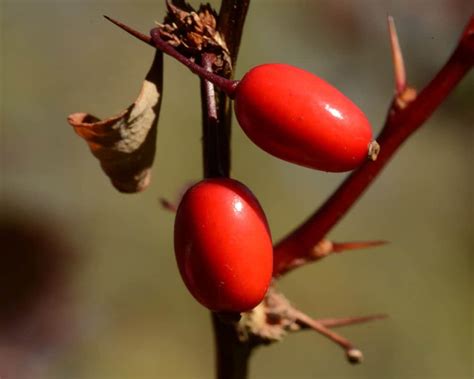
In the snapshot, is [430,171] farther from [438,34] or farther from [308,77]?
[308,77]

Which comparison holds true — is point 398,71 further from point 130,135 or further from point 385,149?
point 130,135

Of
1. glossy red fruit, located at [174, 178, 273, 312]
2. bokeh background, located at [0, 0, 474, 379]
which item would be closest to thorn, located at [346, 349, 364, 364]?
glossy red fruit, located at [174, 178, 273, 312]

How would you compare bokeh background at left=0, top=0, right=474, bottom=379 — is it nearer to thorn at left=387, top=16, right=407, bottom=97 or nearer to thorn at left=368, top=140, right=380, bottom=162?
thorn at left=387, top=16, right=407, bottom=97

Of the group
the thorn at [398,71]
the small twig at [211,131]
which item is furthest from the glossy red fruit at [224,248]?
A: the thorn at [398,71]

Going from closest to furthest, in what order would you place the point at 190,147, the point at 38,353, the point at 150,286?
the point at 38,353 < the point at 150,286 < the point at 190,147

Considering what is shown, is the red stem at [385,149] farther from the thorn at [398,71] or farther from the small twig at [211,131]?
the small twig at [211,131]

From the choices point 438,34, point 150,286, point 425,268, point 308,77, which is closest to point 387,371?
point 425,268

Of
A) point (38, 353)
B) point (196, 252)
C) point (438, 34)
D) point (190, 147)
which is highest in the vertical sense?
point (196, 252)
